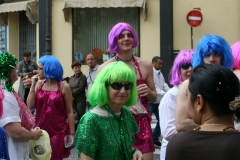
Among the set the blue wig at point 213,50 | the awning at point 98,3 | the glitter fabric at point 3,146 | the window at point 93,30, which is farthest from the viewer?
the window at point 93,30

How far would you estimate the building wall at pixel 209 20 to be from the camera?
50.4 feet

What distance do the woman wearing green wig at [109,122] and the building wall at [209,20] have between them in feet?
37.8

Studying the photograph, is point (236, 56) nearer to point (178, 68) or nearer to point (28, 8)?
point (178, 68)

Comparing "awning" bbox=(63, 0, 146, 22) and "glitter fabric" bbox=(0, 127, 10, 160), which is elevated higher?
"awning" bbox=(63, 0, 146, 22)

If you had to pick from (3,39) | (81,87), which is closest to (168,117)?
(81,87)

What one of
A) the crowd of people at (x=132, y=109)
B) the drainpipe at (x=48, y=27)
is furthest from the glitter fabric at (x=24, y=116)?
the drainpipe at (x=48, y=27)

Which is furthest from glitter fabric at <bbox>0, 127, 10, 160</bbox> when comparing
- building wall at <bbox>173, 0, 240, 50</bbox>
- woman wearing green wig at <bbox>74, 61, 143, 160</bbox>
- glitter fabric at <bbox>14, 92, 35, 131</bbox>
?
building wall at <bbox>173, 0, 240, 50</bbox>

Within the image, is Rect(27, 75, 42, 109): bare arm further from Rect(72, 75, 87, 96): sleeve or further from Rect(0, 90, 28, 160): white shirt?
Rect(72, 75, 87, 96): sleeve

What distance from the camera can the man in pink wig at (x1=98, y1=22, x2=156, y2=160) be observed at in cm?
496

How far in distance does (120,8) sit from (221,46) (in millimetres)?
12933

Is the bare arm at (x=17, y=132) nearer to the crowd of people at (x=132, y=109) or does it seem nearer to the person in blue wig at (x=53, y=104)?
the crowd of people at (x=132, y=109)

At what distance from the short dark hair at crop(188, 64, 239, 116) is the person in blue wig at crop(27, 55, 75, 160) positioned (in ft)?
12.0

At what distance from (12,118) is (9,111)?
0.22 ft

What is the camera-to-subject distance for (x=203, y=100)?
2.53 m
